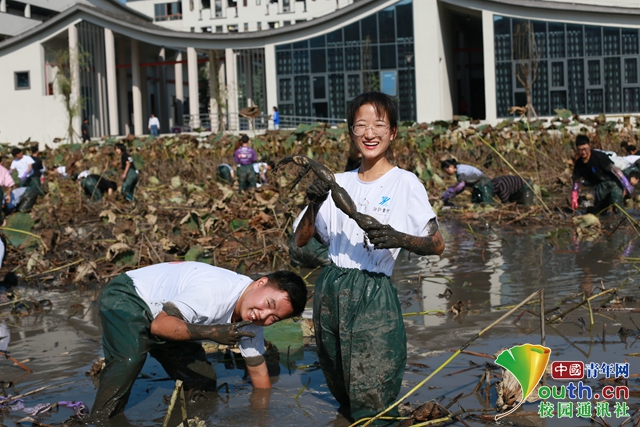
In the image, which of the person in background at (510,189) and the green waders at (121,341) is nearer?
the green waders at (121,341)

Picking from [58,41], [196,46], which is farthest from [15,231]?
[58,41]

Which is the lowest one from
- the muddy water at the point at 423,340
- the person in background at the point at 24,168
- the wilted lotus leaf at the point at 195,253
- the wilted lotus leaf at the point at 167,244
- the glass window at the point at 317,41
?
the muddy water at the point at 423,340

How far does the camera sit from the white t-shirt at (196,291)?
3.78 meters

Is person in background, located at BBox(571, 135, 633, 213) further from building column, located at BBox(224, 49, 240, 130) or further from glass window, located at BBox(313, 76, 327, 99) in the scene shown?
building column, located at BBox(224, 49, 240, 130)

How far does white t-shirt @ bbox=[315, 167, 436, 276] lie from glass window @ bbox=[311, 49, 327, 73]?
3055cm

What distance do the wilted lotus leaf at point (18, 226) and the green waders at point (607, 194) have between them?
24.4 ft

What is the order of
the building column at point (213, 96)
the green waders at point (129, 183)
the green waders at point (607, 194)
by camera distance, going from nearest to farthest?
the green waders at point (607, 194)
the green waders at point (129, 183)
the building column at point (213, 96)

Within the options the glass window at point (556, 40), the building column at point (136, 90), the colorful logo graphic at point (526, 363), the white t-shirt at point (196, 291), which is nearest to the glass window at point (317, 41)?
the glass window at point (556, 40)

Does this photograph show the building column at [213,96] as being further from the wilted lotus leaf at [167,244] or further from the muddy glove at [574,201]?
the wilted lotus leaf at [167,244]

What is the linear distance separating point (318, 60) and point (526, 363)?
30540 millimetres

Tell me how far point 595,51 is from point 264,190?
22.2 m

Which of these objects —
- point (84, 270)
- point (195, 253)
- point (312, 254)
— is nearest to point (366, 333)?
point (312, 254)

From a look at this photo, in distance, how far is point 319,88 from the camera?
33688mm

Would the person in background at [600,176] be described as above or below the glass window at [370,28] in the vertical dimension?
below
